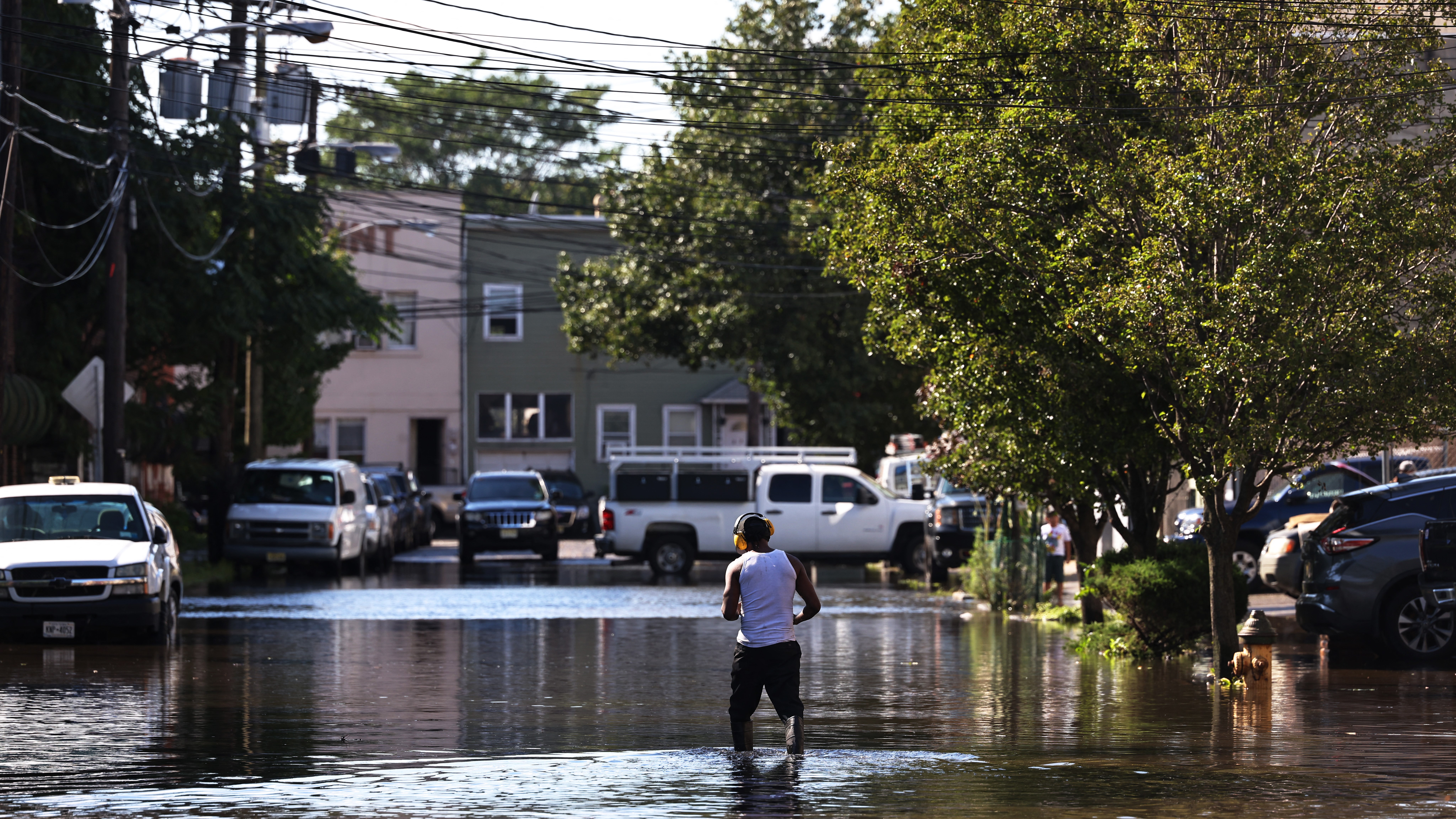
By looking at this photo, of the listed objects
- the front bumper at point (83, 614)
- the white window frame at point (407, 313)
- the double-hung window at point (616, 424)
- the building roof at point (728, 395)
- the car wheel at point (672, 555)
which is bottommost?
the front bumper at point (83, 614)

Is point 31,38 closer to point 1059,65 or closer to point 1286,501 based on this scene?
point 1059,65

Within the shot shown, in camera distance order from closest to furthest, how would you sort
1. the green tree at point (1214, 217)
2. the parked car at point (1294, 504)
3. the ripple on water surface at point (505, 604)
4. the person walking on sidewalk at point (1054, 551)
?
1. the green tree at point (1214, 217)
2. the ripple on water surface at point (505, 604)
3. the parked car at point (1294, 504)
4. the person walking on sidewalk at point (1054, 551)

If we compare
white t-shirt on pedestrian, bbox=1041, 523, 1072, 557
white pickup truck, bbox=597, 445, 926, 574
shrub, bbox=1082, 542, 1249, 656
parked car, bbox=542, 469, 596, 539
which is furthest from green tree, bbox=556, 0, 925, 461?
shrub, bbox=1082, 542, 1249, 656

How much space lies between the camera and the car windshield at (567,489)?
165 ft

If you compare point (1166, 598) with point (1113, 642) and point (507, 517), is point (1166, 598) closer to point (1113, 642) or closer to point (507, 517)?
point (1113, 642)

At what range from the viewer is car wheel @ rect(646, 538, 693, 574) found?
111ft

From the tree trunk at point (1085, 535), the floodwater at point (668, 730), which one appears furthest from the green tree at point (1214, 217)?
the tree trunk at point (1085, 535)

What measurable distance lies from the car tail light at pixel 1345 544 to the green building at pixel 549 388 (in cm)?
4035

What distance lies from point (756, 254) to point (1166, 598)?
78.0ft

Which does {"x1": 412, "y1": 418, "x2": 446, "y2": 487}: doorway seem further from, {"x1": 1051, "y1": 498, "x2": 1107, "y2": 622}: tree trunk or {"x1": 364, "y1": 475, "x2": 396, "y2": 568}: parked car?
{"x1": 1051, "y1": 498, "x2": 1107, "y2": 622}: tree trunk

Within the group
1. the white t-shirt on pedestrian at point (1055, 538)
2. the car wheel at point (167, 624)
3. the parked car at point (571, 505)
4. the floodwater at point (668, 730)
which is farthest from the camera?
the parked car at point (571, 505)

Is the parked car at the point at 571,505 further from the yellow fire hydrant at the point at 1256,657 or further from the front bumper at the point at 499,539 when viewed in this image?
the yellow fire hydrant at the point at 1256,657

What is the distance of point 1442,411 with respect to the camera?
15367 mm

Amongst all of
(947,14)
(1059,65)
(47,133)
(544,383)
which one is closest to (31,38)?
(47,133)
